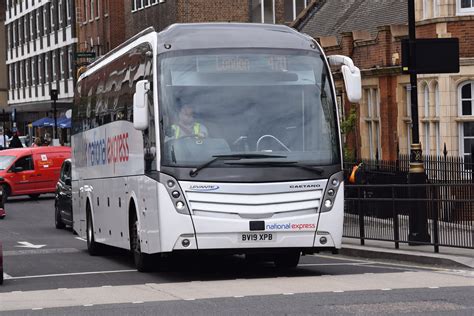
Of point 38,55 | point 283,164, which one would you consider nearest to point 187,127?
point 283,164

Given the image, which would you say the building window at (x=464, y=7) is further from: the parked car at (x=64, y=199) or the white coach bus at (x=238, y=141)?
the white coach bus at (x=238, y=141)

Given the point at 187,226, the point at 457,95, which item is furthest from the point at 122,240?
the point at 457,95

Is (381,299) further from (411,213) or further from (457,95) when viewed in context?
(457,95)

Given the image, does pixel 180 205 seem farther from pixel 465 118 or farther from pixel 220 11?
pixel 220 11

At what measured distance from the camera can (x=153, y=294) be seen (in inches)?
579

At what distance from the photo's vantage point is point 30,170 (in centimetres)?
4328

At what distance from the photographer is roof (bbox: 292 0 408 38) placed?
35.7m

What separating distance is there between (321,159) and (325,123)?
51cm

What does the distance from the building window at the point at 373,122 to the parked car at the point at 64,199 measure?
8010 millimetres

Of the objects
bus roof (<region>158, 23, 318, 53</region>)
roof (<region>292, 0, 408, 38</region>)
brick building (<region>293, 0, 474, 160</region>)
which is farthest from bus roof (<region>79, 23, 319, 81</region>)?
roof (<region>292, 0, 408, 38</region>)

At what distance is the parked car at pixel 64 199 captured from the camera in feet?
100

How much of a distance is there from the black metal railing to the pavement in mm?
148

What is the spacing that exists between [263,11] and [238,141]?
4379 cm

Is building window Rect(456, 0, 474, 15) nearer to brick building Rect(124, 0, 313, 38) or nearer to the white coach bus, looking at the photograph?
the white coach bus
